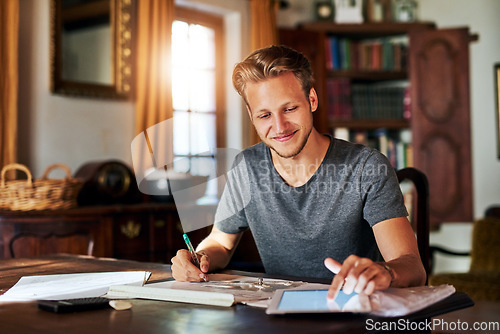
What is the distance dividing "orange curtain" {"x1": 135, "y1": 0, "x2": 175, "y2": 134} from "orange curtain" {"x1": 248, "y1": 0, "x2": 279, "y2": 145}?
822 mm

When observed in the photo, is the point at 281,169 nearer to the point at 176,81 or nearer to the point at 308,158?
the point at 308,158

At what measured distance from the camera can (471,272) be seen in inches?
154

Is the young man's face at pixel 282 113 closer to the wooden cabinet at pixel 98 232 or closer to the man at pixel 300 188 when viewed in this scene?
the man at pixel 300 188

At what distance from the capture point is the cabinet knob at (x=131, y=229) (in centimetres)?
318

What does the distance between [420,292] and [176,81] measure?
3530 mm

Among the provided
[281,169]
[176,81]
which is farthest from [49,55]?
[281,169]

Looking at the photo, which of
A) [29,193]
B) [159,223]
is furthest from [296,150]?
[159,223]

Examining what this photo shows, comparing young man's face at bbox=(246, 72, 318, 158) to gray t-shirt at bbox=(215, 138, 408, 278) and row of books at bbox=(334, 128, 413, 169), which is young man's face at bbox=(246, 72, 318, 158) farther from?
row of books at bbox=(334, 128, 413, 169)

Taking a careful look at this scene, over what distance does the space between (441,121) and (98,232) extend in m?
3.08

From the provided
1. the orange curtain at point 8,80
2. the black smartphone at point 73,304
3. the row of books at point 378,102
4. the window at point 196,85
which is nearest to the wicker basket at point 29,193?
the orange curtain at point 8,80

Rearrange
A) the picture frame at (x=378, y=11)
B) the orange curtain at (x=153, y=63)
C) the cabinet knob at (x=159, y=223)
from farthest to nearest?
the picture frame at (x=378, y=11) < the orange curtain at (x=153, y=63) < the cabinet knob at (x=159, y=223)

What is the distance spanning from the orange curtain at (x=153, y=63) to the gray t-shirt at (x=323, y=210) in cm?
226

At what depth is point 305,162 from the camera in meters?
1.81

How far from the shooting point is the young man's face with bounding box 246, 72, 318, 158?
5.65 ft
